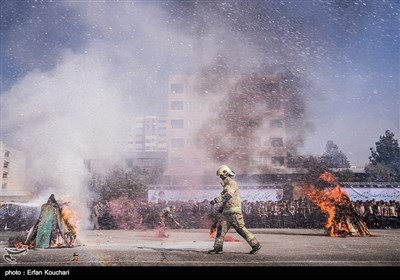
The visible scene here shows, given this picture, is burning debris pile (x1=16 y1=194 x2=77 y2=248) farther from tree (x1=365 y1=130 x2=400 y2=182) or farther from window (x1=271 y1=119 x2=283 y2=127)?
tree (x1=365 y1=130 x2=400 y2=182)

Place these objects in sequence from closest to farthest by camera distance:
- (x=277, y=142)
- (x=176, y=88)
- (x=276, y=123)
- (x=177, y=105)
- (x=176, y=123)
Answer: (x=276, y=123), (x=277, y=142), (x=177, y=105), (x=176, y=88), (x=176, y=123)

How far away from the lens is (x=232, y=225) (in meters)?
6.82

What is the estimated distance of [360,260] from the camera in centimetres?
600

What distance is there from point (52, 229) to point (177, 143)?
4275cm

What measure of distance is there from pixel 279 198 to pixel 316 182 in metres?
12.7

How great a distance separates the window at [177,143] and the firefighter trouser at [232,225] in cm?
4235

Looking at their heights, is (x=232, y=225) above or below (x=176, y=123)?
below

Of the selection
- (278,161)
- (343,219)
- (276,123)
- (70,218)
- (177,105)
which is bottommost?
(343,219)

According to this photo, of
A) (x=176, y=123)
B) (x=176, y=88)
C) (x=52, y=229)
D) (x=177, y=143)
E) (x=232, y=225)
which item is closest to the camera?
(x=232, y=225)

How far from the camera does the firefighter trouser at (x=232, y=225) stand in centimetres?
664

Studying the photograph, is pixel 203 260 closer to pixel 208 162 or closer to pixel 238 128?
pixel 208 162

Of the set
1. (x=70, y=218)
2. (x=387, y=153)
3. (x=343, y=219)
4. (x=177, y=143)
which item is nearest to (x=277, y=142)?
(x=177, y=143)

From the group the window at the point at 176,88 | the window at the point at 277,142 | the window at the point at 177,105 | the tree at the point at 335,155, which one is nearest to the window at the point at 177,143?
the window at the point at 177,105

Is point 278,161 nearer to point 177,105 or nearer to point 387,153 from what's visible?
point 177,105
